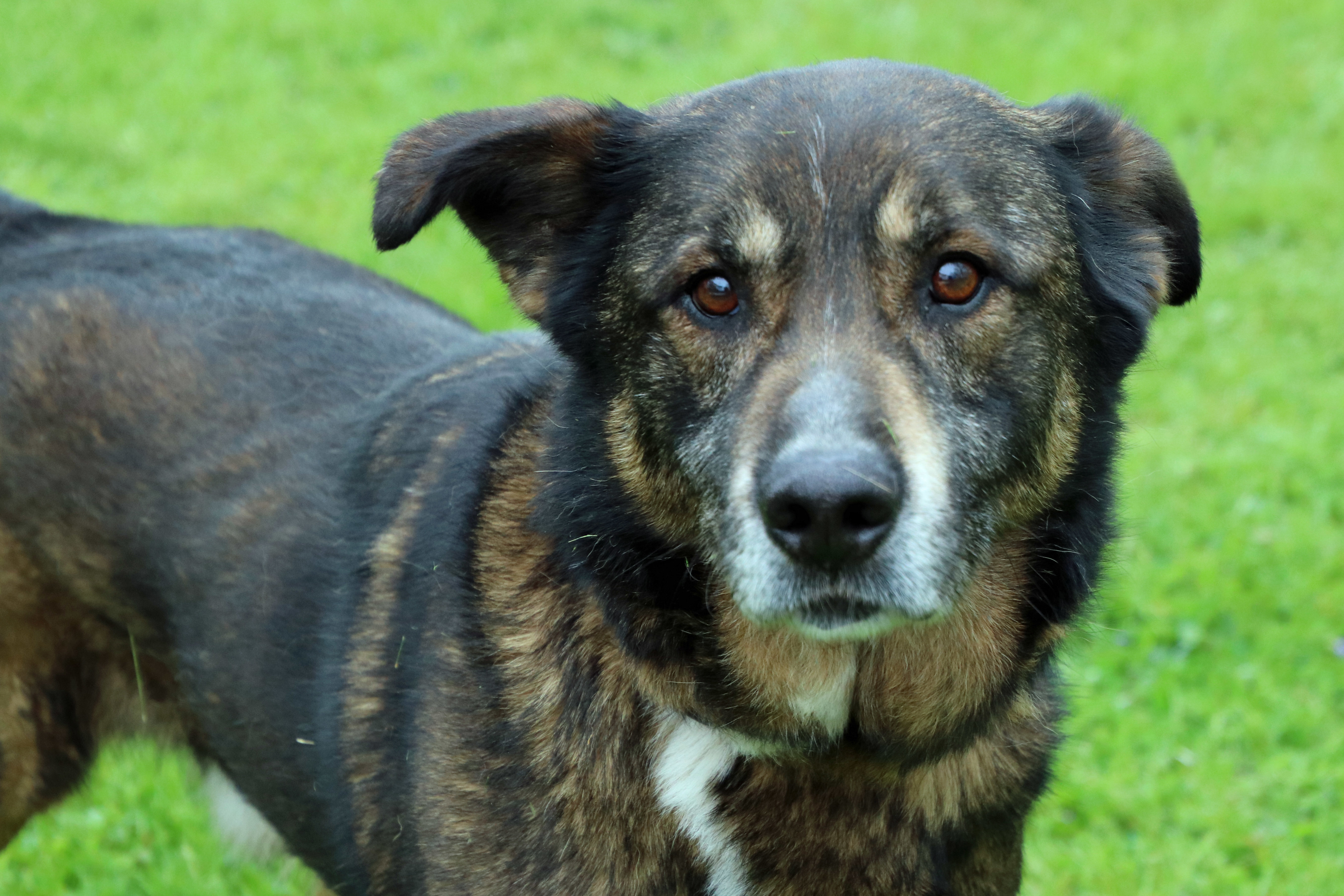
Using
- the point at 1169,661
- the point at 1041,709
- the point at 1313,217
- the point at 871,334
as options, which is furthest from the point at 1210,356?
the point at 871,334

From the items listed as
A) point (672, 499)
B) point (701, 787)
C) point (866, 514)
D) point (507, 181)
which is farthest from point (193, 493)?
point (866, 514)

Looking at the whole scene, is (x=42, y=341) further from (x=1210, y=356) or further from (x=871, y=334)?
(x=1210, y=356)

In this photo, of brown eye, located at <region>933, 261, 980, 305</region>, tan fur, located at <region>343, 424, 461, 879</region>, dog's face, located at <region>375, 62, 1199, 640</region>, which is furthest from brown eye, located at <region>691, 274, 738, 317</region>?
tan fur, located at <region>343, 424, 461, 879</region>

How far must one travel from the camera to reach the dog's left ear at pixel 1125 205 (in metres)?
3.15

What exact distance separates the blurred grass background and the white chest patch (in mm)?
885

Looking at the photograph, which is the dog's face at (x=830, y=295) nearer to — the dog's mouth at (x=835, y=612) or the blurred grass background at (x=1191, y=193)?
the dog's mouth at (x=835, y=612)

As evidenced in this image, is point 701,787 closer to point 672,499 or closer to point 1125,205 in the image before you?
point 672,499

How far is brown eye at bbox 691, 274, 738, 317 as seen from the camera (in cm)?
288

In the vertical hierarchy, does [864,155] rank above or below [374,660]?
above

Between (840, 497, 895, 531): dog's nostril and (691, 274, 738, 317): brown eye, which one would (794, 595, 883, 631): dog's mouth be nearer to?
(840, 497, 895, 531): dog's nostril

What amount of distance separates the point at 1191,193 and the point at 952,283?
6.24 m

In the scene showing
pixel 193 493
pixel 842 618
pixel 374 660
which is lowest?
pixel 374 660

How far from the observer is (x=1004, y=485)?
2916 millimetres

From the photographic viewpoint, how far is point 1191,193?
Result: 8.39 meters
